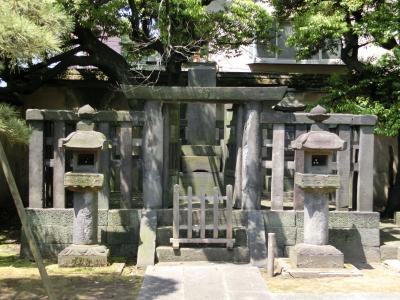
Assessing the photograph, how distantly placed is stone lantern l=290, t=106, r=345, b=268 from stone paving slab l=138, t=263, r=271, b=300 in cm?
93

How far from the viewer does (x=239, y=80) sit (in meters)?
14.4

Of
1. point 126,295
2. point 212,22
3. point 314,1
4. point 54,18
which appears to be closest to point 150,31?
point 212,22

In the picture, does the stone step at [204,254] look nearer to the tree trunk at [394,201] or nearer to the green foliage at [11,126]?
the green foliage at [11,126]

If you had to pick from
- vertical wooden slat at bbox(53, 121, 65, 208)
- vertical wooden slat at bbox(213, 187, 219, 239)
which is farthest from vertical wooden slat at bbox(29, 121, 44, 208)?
vertical wooden slat at bbox(213, 187, 219, 239)

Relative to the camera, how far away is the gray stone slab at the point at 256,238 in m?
8.33

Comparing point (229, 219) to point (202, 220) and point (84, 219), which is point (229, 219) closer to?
point (202, 220)

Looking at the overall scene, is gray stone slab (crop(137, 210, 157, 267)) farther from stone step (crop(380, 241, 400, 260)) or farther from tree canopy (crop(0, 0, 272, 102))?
stone step (crop(380, 241, 400, 260))

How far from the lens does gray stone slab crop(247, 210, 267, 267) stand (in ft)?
27.3

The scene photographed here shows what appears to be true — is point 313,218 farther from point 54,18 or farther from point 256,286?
point 54,18

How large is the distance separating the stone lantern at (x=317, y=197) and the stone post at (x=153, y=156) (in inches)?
97.8

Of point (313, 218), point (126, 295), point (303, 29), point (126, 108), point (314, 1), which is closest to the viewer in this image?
point (126, 295)

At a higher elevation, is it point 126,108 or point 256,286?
point 126,108

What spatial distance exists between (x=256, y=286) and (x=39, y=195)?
439cm

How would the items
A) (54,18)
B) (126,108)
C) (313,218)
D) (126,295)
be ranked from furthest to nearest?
(126,108)
(313,218)
(126,295)
(54,18)
